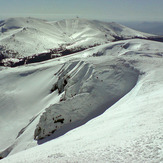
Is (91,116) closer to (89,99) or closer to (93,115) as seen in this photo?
(93,115)

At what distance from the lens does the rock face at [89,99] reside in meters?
Answer: 16.8

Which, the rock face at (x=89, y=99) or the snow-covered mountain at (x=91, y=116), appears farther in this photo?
the rock face at (x=89, y=99)

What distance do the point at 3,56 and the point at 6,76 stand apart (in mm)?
60353

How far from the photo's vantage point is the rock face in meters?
16.8

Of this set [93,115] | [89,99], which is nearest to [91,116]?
[93,115]

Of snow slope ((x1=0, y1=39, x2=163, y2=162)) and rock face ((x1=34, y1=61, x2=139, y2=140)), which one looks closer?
snow slope ((x1=0, y1=39, x2=163, y2=162))

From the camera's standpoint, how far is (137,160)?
215 inches

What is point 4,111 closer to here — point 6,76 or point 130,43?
point 6,76

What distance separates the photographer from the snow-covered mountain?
6.74 meters

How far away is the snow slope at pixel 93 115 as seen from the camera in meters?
6.69

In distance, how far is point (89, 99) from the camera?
18.6 m

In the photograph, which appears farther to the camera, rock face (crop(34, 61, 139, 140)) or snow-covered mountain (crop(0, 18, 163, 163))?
rock face (crop(34, 61, 139, 140))

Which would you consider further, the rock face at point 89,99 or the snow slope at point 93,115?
the rock face at point 89,99

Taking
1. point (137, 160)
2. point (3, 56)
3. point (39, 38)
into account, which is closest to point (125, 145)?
point (137, 160)
